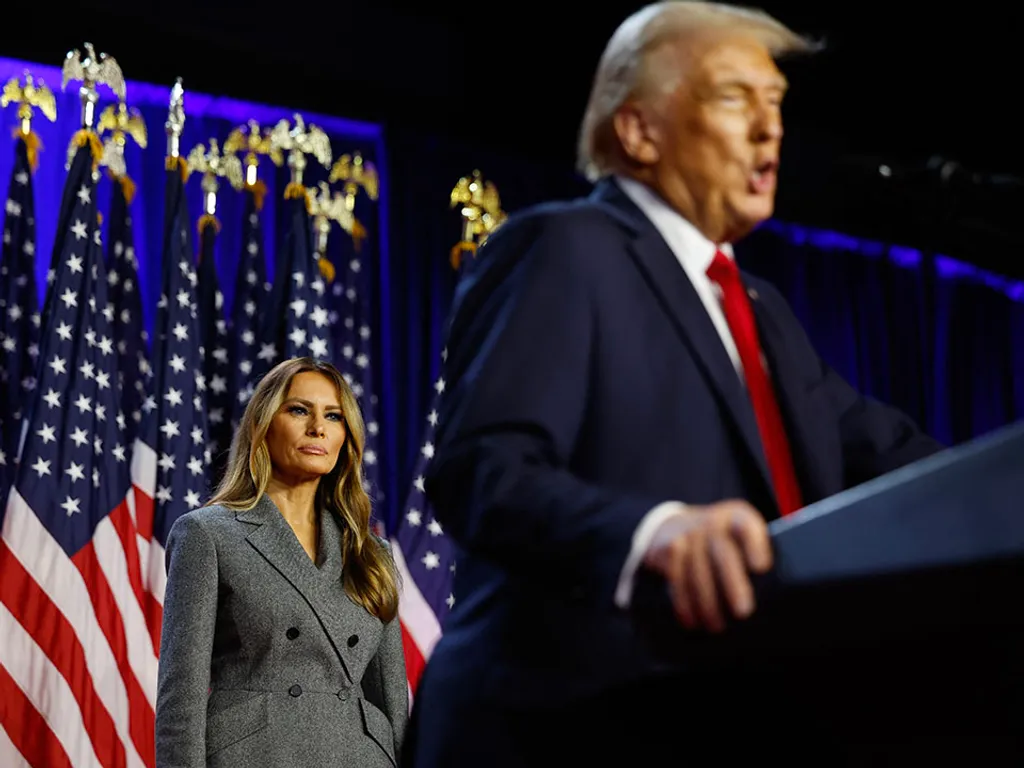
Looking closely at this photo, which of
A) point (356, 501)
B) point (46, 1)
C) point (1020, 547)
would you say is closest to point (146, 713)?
point (356, 501)

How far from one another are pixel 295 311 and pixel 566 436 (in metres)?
5.02

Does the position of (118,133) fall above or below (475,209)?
above

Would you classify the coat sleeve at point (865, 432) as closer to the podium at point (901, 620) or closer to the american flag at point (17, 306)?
the podium at point (901, 620)

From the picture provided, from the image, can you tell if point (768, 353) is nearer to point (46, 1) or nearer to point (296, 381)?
point (296, 381)

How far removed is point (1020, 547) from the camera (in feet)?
2.36

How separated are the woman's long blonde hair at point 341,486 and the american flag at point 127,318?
2211mm

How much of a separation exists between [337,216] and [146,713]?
2465 millimetres

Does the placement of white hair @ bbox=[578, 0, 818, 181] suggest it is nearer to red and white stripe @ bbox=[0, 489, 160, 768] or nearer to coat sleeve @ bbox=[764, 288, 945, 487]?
coat sleeve @ bbox=[764, 288, 945, 487]

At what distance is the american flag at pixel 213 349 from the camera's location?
5.91 meters

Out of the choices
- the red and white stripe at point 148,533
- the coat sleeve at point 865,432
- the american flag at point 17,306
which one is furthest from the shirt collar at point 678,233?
the american flag at point 17,306

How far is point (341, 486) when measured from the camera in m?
3.63

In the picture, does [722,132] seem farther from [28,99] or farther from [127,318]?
[28,99]

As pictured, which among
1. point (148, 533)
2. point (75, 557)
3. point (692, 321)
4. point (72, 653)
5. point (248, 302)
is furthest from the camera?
point (248, 302)

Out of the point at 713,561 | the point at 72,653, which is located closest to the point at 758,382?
the point at 713,561
